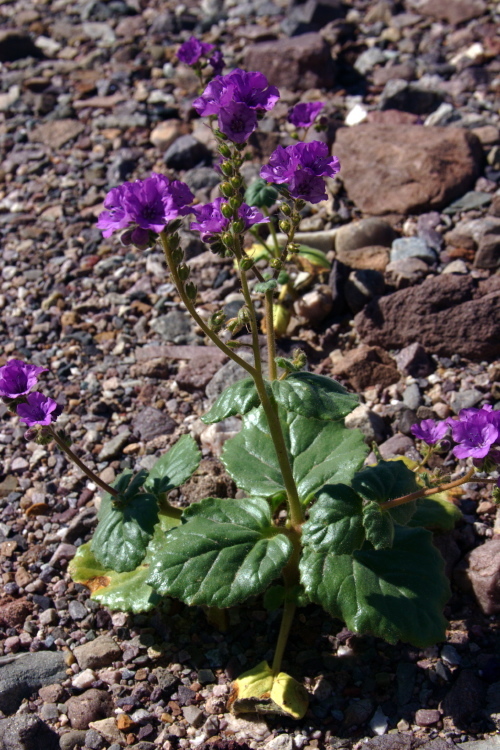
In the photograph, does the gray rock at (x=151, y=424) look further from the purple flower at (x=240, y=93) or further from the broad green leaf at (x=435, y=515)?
the purple flower at (x=240, y=93)

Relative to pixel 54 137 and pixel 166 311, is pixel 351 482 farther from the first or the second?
pixel 54 137

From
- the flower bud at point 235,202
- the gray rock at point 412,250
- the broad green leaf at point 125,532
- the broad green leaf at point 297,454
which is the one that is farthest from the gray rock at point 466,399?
the flower bud at point 235,202

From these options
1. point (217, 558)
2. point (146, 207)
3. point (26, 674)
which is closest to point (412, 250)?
point (217, 558)

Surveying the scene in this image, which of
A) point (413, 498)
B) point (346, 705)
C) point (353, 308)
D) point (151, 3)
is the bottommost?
point (346, 705)

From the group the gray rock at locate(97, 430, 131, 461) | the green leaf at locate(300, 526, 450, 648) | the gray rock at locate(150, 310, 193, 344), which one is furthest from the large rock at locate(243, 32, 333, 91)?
the green leaf at locate(300, 526, 450, 648)

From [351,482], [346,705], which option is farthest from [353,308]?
[346,705]

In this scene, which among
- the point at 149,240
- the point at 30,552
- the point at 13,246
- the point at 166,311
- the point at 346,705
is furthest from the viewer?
the point at 13,246

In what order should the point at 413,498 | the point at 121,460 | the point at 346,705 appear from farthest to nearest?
the point at 121,460, the point at 346,705, the point at 413,498
